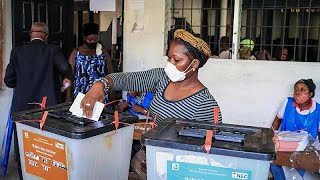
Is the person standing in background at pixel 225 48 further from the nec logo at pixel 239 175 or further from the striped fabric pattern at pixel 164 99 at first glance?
the nec logo at pixel 239 175

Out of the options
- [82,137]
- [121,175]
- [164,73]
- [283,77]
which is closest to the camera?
[82,137]

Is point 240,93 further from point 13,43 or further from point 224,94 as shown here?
point 13,43

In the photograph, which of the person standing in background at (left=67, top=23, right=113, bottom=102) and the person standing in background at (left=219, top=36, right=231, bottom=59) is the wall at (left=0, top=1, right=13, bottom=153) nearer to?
the person standing in background at (left=67, top=23, right=113, bottom=102)

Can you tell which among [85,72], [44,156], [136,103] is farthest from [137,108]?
[44,156]

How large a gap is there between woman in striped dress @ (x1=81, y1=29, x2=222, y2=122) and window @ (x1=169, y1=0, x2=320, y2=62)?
2.27 meters

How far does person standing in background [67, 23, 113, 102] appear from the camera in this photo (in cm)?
444

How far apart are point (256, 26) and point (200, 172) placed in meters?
3.26

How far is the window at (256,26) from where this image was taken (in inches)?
164

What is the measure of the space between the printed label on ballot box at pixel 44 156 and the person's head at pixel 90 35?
2927 mm

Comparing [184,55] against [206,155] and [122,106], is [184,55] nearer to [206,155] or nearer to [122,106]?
[206,155]

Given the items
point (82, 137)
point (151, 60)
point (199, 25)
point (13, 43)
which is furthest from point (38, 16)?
point (82, 137)

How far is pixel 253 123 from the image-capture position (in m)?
4.17

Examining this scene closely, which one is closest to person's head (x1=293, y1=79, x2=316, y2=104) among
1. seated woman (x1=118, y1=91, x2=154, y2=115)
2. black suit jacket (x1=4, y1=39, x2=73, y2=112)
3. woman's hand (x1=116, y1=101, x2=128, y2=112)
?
seated woman (x1=118, y1=91, x2=154, y2=115)

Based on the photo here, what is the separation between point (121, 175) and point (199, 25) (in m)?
3.16
